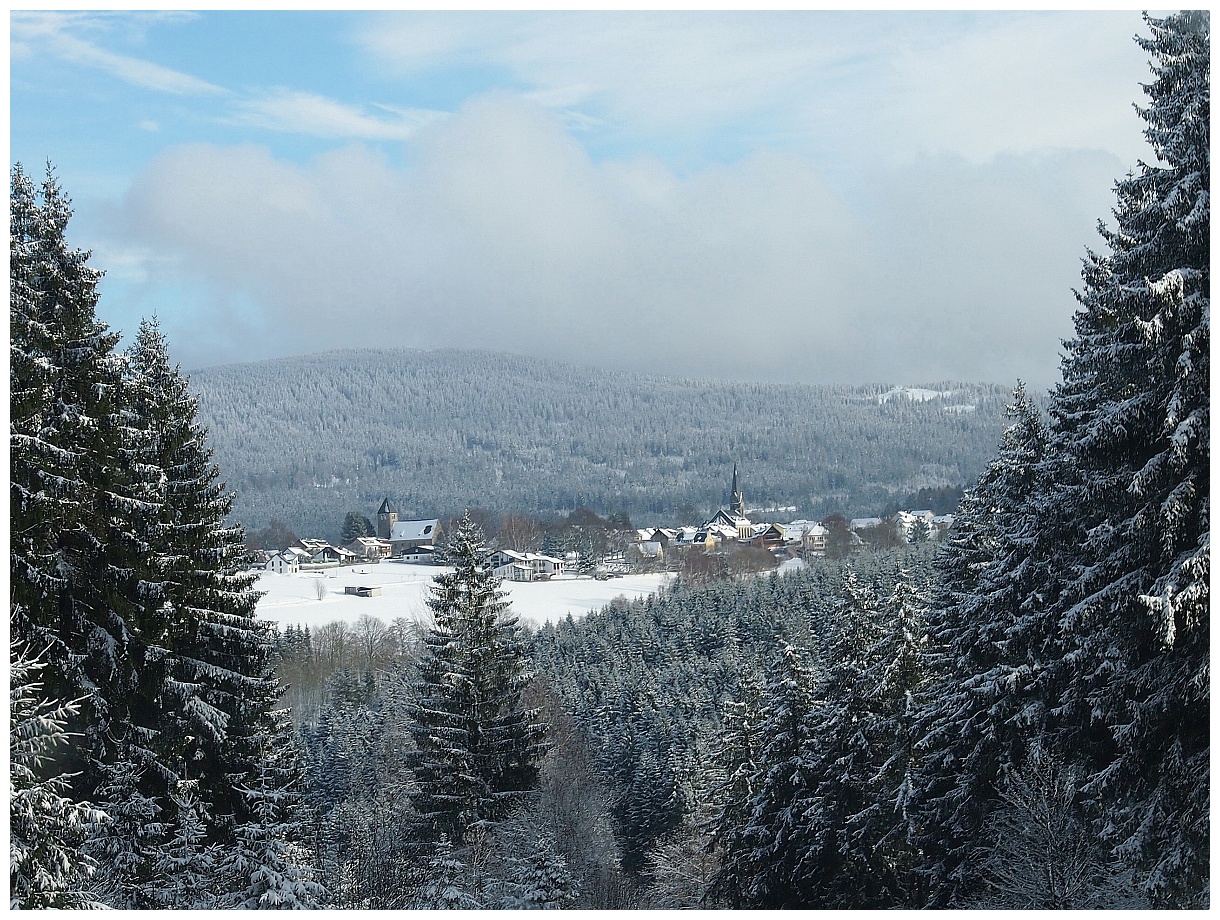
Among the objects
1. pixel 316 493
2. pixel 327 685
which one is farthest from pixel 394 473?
pixel 327 685

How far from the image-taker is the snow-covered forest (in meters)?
8.87

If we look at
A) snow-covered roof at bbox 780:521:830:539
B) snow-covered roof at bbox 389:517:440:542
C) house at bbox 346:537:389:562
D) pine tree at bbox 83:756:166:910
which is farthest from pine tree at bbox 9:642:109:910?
snow-covered roof at bbox 780:521:830:539

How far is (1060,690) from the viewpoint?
12000 millimetres

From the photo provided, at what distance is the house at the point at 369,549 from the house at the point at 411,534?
191 cm

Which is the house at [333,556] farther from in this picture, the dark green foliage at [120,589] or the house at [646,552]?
the dark green foliage at [120,589]

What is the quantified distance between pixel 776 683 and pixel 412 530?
84596mm

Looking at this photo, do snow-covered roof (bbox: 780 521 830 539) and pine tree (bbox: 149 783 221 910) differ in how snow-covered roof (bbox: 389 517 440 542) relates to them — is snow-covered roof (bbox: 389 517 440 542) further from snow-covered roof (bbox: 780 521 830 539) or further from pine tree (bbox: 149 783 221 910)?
pine tree (bbox: 149 783 221 910)

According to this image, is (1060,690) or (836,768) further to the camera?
(836,768)

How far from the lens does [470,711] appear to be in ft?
61.3

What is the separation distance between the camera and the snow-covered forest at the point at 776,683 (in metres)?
8.87

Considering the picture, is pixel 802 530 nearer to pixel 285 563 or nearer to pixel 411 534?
pixel 411 534

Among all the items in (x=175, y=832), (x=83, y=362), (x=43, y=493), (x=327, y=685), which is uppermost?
(x=83, y=362)

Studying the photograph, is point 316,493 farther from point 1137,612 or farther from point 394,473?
point 1137,612

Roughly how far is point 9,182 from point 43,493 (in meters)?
3.69
